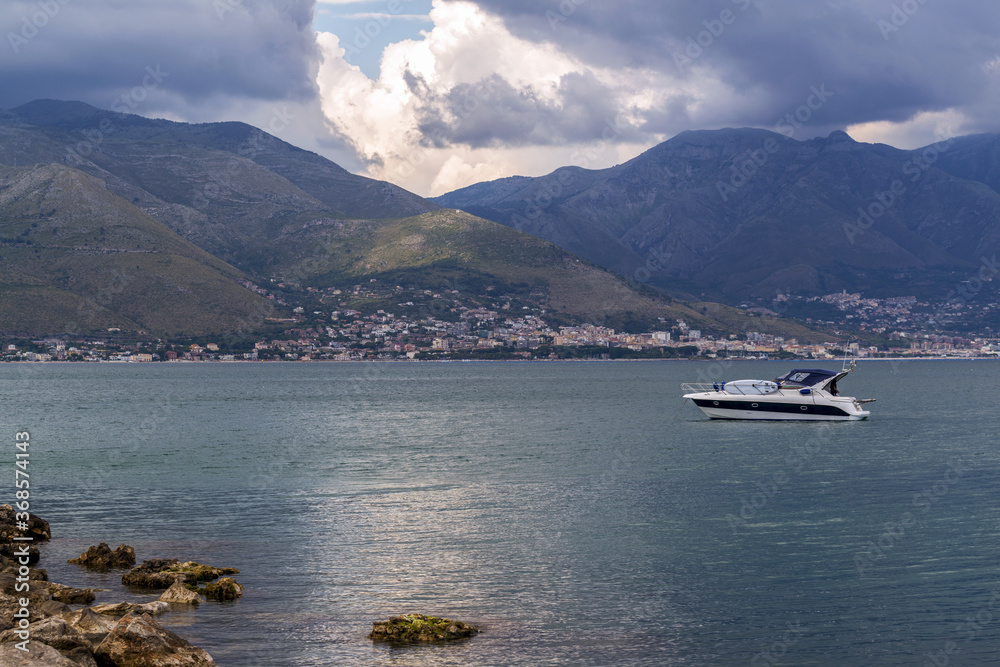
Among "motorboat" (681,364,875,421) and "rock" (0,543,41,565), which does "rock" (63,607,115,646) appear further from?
"motorboat" (681,364,875,421)

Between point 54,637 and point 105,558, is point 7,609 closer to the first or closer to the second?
point 54,637

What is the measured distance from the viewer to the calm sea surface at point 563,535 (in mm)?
21266

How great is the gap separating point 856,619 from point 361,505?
74.6ft

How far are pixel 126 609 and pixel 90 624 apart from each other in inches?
Answer: 84.7

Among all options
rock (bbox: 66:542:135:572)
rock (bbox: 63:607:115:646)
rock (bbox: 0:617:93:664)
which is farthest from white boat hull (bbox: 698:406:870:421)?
rock (bbox: 0:617:93:664)

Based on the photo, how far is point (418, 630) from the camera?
2098cm

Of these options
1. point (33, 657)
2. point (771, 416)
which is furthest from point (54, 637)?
→ point (771, 416)

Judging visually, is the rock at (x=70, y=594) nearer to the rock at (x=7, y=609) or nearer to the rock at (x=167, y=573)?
the rock at (x=167, y=573)

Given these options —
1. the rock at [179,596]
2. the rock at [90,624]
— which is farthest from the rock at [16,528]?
the rock at [90,624]

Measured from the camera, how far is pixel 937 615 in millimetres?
22844

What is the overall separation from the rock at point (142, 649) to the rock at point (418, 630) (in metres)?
4.13

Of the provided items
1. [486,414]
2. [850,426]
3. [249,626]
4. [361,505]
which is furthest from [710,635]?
[486,414]

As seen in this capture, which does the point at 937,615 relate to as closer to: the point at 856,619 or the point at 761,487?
the point at 856,619

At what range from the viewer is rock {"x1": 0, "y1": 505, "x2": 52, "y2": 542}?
3088 centimetres
